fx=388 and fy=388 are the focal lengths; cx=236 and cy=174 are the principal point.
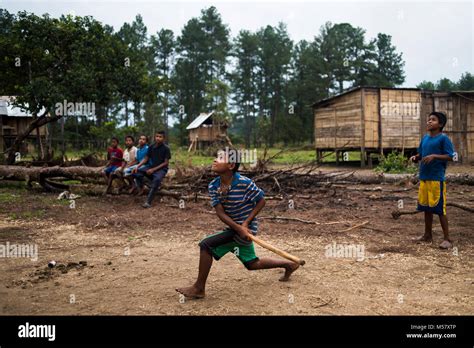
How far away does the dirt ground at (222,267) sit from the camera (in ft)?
12.0

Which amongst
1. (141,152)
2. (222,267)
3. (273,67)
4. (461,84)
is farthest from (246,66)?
(222,267)

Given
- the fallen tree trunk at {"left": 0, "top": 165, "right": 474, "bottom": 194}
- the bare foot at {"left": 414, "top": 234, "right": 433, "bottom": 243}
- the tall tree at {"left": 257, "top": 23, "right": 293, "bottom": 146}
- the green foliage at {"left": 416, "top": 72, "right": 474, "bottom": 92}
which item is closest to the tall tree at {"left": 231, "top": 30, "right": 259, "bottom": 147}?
the tall tree at {"left": 257, "top": 23, "right": 293, "bottom": 146}

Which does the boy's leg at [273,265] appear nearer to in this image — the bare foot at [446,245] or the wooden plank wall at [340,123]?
the bare foot at [446,245]

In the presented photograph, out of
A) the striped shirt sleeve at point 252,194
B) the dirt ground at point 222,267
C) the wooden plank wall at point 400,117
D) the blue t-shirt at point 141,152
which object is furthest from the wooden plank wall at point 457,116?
the striped shirt sleeve at point 252,194

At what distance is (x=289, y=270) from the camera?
169 inches

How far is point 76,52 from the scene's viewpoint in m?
14.2

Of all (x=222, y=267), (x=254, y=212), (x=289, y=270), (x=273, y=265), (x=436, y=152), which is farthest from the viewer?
(x=436, y=152)

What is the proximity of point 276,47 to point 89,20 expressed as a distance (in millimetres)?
37196

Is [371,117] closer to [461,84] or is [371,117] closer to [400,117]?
[400,117]

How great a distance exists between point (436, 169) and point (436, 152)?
248 millimetres

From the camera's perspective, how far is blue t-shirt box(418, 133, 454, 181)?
219 inches

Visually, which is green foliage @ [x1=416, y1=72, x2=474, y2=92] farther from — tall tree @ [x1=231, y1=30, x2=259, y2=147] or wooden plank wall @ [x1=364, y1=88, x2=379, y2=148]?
wooden plank wall @ [x1=364, y1=88, x2=379, y2=148]

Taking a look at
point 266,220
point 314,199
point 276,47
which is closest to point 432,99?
point 314,199
